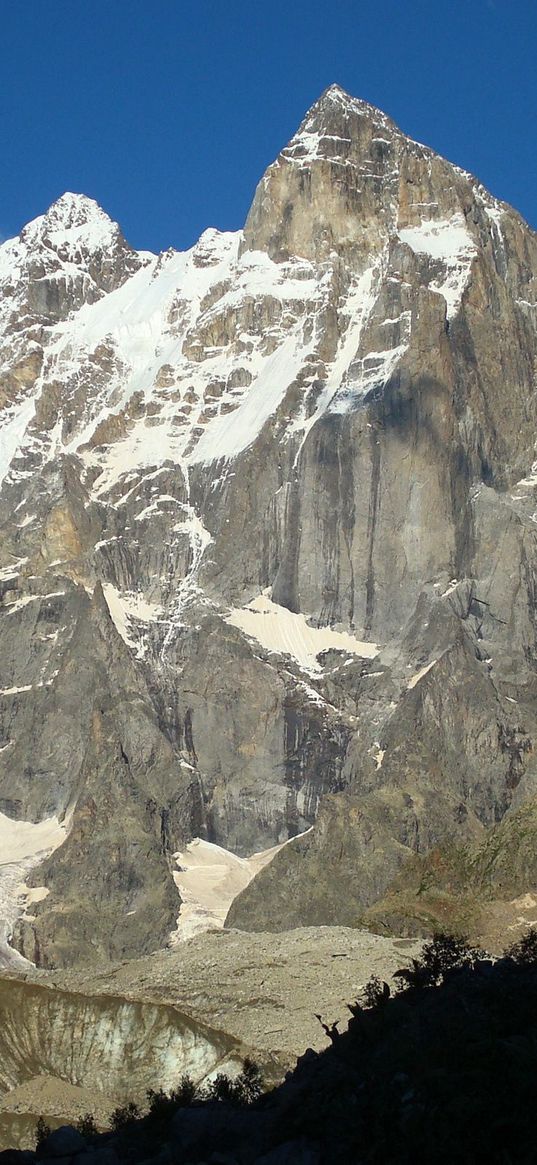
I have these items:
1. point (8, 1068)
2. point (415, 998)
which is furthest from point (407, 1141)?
point (8, 1068)

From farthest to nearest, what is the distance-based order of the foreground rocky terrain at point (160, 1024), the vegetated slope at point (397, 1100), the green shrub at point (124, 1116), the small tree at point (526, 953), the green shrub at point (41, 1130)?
the foreground rocky terrain at point (160, 1024)
the small tree at point (526, 953)
the green shrub at point (124, 1116)
the green shrub at point (41, 1130)
the vegetated slope at point (397, 1100)

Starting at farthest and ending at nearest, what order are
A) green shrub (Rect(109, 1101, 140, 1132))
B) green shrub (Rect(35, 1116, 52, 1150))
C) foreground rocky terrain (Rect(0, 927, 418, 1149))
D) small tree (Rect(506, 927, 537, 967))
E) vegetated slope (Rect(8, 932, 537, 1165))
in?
foreground rocky terrain (Rect(0, 927, 418, 1149)) → small tree (Rect(506, 927, 537, 967)) → green shrub (Rect(109, 1101, 140, 1132)) → green shrub (Rect(35, 1116, 52, 1150)) → vegetated slope (Rect(8, 932, 537, 1165))

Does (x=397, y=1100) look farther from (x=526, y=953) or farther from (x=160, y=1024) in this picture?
(x=160, y=1024)

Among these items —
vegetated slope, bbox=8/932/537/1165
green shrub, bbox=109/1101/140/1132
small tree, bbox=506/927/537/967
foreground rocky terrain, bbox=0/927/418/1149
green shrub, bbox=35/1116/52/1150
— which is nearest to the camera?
vegetated slope, bbox=8/932/537/1165

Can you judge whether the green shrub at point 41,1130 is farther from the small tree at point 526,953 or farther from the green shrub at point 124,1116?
the small tree at point 526,953

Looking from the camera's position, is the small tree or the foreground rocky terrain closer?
the small tree

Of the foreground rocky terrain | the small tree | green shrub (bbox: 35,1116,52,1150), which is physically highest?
the small tree

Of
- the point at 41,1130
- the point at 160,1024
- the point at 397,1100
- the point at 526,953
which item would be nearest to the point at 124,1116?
the point at 41,1130

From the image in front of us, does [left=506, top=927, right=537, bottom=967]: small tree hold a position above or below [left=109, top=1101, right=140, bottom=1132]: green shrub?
above

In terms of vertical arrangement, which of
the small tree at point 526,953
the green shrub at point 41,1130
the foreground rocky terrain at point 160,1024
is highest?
the small tree at point 526,953

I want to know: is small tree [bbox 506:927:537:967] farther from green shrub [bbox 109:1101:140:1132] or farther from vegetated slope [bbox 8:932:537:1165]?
green shrub [bbox 109:1101:140:1132]

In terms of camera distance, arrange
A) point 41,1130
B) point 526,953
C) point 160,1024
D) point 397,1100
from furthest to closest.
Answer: point 160,1024 < point 526,953 < point 41,1130 < point 397,1100

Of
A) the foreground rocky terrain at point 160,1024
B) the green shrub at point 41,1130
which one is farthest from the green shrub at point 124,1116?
the green shrub at point 41,1130

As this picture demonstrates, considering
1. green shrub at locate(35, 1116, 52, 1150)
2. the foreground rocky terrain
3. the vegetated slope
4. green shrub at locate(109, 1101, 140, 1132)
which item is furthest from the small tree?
green shrub at locate(35, 1116, 52, 1150)
